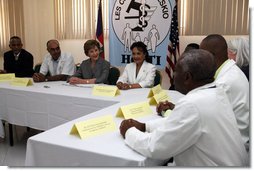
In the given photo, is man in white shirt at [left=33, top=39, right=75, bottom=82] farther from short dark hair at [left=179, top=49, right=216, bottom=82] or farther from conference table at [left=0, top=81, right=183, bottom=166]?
short dark hair at [left=179, top=49, right=216, bottom=82]

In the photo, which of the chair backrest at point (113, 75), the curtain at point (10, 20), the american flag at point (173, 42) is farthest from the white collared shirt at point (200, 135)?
the curtain at point (10, 20)

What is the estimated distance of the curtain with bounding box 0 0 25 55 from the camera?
4938 mm

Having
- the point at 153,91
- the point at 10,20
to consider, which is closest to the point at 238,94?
the point at 153,91

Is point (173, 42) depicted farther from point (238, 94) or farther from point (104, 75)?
point (238, 94)

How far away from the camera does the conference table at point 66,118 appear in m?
1.21

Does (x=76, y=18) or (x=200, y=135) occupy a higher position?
(x=76, y=18)

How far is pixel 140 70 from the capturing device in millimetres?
3244

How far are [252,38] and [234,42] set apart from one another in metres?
0.80

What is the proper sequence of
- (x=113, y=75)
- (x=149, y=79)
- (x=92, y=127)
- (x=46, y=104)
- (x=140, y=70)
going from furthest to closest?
(x=113, y=75) → (x=140, y=70) → (x=149, y=79) → (x=46, y=104) → (x=92, y=127)

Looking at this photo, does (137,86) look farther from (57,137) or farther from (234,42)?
(57,137)

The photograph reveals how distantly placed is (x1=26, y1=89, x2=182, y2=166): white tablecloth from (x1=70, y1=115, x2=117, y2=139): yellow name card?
0.11 feet

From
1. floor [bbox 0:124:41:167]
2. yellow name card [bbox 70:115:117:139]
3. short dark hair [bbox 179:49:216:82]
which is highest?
short dark hair [bbox 179:49:216:82]

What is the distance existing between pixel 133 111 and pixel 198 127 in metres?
0.78

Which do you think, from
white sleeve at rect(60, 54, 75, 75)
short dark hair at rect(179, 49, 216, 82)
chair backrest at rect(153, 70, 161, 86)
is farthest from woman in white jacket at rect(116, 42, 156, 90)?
short dark hair at rect(179, 49, 216, 82)
